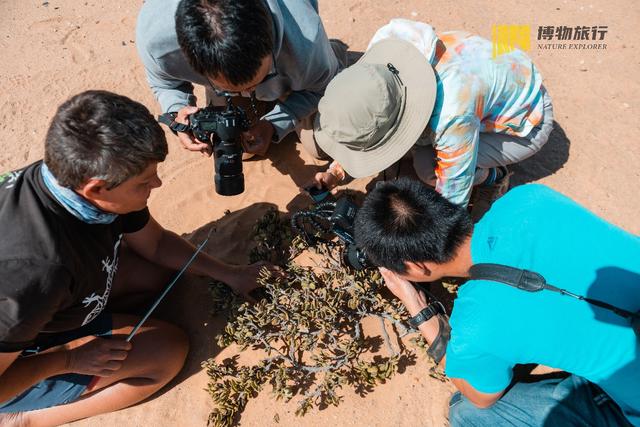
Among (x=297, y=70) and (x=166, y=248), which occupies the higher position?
(x=297, y=70)

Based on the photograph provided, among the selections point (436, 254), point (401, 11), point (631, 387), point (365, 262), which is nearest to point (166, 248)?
point (365, 262)

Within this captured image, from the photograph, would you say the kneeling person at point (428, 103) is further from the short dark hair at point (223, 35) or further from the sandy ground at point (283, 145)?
the sandy ground at point (283, 145)

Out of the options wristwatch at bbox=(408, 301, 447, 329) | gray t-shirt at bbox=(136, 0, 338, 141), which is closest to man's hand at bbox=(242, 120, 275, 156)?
gray t-shirt at bbox=(136, 0, 338, 141)

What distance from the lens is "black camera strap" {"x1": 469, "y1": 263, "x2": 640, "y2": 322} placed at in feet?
5.34

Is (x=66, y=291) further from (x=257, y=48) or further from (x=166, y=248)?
(x=257, y=48)

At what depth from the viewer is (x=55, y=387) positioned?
227 cm

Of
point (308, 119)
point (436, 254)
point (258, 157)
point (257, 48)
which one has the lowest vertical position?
point (258, 157)

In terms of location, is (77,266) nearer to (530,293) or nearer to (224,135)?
(224,135)

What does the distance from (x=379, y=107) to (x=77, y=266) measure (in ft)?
4.79

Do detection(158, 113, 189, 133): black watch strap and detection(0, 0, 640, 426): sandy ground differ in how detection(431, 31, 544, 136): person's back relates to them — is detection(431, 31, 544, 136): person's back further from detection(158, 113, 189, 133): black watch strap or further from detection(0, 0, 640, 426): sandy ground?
detection(158, 113, 189, 133): black watch strap

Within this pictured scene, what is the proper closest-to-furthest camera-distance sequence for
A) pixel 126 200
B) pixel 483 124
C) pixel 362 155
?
pixel 126 200 → pixel 362 155 → pixel 483 124

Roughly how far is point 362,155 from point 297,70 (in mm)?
760

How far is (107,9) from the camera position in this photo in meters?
4.84

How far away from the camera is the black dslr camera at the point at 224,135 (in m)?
2.61
